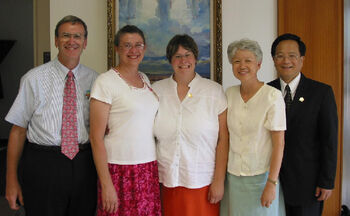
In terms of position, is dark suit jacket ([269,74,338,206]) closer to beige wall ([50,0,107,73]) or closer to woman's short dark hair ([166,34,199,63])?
woman's short dark hair ([166,34,199,63])

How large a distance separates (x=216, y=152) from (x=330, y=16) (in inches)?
62.3

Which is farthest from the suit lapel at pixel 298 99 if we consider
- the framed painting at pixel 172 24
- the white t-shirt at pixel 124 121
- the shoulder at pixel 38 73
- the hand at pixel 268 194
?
the shoulder at pixel 38 73

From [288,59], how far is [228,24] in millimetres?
845

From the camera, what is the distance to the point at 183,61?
5.62ft

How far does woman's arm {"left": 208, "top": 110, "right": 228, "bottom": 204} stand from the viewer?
170 cm

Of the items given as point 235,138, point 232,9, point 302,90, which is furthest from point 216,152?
point 232,9

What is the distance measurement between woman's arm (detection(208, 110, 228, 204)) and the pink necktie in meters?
0.88

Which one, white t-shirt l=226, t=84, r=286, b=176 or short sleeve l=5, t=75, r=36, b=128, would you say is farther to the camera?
short sleeve l=5, t=75, r=36, b=128

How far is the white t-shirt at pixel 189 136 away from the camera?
167 cm

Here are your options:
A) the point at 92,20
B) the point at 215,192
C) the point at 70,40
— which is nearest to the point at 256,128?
the point at 215,192

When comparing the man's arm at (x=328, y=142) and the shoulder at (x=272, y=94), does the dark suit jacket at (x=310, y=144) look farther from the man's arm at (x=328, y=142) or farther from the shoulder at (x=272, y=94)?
the shoulder at (x=272, y=94)

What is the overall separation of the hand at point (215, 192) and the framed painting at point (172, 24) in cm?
97

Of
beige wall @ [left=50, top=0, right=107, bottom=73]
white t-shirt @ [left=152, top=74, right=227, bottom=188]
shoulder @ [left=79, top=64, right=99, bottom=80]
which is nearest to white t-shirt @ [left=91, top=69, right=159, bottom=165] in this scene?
white t-shirt @ [left=152, top=74, right=227, bottom=188]

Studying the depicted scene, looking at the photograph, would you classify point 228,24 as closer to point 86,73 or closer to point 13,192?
point 86,73
